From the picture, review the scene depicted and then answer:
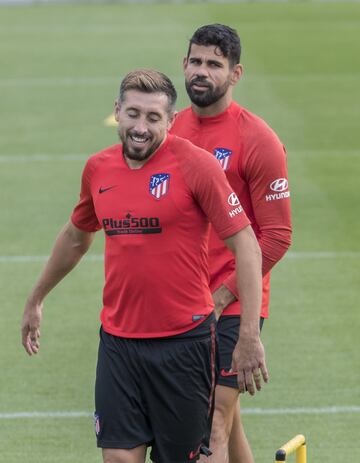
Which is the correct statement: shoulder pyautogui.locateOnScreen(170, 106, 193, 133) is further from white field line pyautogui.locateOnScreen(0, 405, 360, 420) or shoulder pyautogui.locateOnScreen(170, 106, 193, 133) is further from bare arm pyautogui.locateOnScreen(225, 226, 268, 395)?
white field line pyautogui.locateOnScreen(0, 405, 360, 420)

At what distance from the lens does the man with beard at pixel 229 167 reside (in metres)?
6.70

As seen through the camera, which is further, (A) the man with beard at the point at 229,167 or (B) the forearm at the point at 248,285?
(A) the man with beard at the point at 229,167

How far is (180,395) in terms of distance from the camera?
6090 millimetres

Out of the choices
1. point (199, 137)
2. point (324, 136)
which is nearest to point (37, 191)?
point (324, 136)

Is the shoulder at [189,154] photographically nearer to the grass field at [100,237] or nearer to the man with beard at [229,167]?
the man with beard at [229,167]

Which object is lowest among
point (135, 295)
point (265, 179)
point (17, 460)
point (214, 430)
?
point (17, 460)

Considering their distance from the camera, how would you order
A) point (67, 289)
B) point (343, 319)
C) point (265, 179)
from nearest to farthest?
1. point (265, 179)
2. point (343, 319)
3. point (67, 289)

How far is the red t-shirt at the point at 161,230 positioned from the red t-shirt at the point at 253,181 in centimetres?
61

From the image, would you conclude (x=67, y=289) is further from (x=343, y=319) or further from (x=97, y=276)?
(x=343, y=319)

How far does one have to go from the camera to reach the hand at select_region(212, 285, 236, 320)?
6566 millimetres

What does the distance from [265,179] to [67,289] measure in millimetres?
5428

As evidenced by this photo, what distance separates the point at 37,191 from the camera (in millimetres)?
15336

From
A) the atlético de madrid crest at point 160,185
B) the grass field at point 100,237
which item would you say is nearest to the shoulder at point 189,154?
the atlético de madrid crest at point 160,185

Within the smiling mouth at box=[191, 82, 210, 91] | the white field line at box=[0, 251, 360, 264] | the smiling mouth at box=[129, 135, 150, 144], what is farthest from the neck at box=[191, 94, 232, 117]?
Result: the white field line at box=[0, 251, 360, 264]
